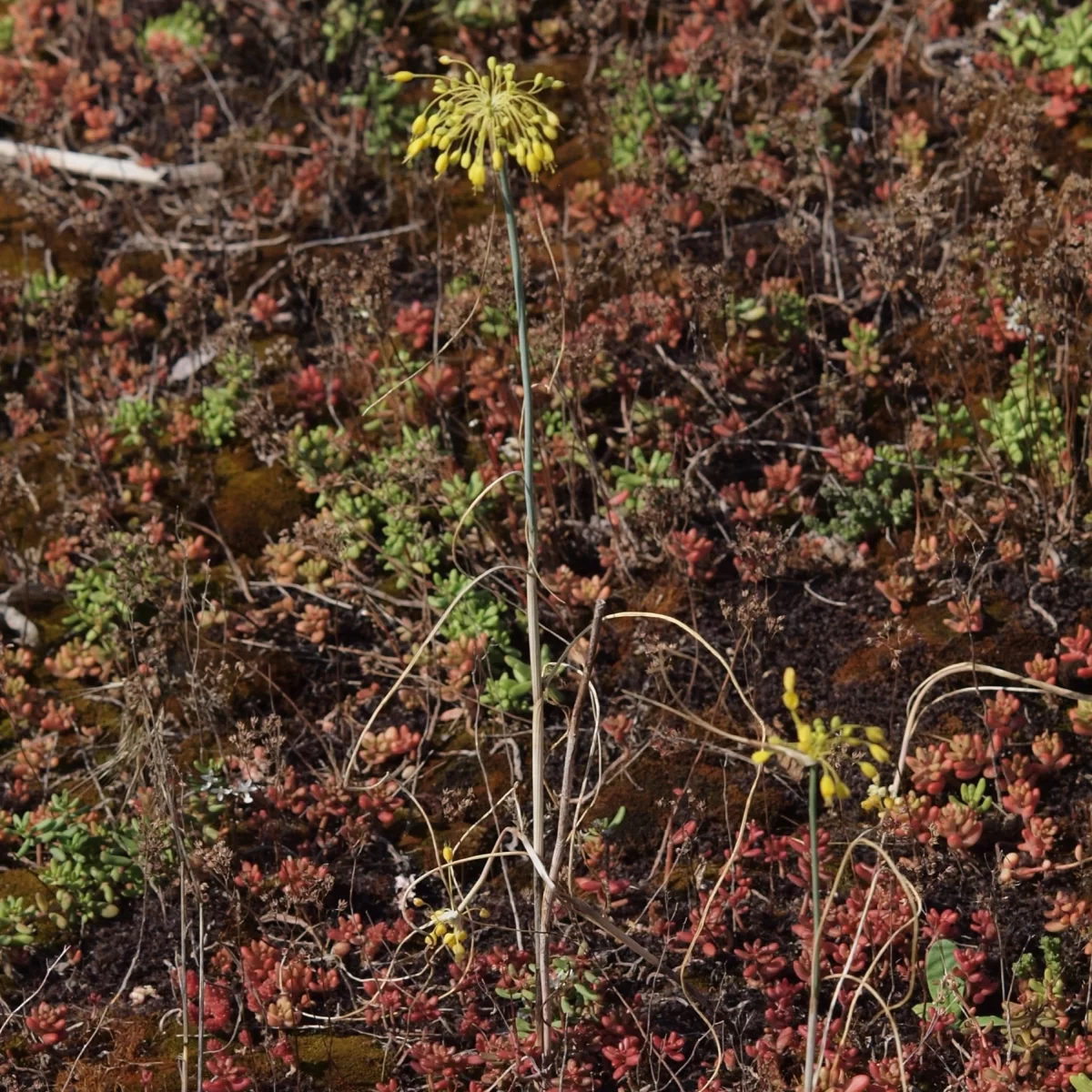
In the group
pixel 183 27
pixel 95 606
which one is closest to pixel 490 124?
pixel 95 606

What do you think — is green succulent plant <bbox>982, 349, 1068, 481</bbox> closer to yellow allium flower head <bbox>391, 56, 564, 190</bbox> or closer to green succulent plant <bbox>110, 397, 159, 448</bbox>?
yellow allium flower head <bbox>391, 56, 564, 190</bbox>

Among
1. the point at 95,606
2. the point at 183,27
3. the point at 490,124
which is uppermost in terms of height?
the point at 490,124

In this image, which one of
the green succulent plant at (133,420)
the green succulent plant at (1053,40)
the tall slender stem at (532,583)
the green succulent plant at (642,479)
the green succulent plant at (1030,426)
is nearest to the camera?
the tall slender stem at (532,583)

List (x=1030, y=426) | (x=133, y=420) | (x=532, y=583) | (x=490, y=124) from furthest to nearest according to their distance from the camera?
1. (x=133, y=420)
2. (x=1030, y=426)
3. (x=532, y=583)
4. (x=490, y=124)

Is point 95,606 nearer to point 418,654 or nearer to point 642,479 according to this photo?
point 642,479

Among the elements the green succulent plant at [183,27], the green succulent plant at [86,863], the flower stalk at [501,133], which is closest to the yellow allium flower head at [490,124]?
the flower stalk at [501,133]

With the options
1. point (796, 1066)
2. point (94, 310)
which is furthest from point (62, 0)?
point (796, 1066)

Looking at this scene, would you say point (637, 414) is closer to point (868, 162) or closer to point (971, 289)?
point (971, 289)

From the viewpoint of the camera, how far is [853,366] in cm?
571

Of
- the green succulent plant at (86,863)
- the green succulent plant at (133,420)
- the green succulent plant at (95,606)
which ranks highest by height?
the green succulent plant at (133,420)

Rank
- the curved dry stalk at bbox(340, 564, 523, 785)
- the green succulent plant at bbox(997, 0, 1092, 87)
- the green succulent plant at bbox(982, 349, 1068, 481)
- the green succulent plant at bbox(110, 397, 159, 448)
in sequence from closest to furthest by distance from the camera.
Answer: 1. the curved dry stalk at bbox(340, 564, 523, 785)
2. the green succulent plant at bbox(982, 349, 1068, 481)
3. the green succulent plant at bbox(110, 397, 159, 448)
4. the green succulent plant at bbox(997, 0, 1092, 87)

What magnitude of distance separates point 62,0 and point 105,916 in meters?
5.90

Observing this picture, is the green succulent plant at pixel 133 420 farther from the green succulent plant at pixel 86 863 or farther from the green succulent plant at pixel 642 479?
the green succulent plant at pixel 642 479

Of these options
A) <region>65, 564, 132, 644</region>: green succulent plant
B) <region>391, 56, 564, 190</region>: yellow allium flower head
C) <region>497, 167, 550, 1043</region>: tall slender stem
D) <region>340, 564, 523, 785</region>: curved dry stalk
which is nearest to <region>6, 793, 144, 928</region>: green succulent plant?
<region>65, 564, 132, 644</region>: green succulent plant
